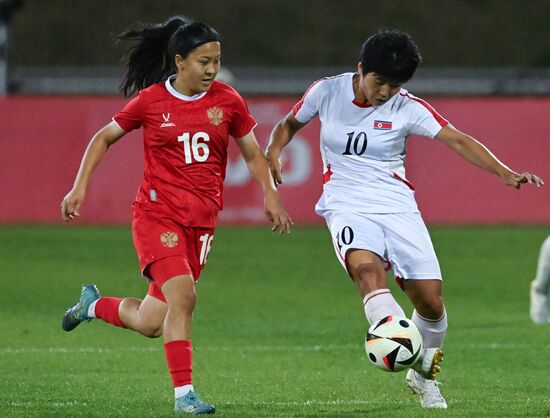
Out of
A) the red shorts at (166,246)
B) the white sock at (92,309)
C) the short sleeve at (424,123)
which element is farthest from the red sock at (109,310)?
the short sleeve at (424,123)

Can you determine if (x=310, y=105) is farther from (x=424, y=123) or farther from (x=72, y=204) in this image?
(x=72, y=204)

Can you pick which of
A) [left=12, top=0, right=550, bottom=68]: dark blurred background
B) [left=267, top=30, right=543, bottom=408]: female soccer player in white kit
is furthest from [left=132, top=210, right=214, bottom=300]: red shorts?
[left=12, top=0, right=550, bottom=68]: dark blurred background

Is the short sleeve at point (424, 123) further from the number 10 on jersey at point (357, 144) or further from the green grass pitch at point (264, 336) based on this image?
the green grass pitch at point (264, 336)

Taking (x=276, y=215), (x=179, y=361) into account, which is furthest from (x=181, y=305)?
(x=276, y=215)

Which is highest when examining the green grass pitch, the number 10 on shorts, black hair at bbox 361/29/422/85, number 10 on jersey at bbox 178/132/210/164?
black hair at bbox 361/29/422/85

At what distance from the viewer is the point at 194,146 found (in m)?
7.14

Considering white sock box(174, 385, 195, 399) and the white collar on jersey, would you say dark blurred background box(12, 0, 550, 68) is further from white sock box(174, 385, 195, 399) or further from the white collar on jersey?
white sock box(174, 385, 195, 399)

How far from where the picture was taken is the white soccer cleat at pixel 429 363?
7027 mm

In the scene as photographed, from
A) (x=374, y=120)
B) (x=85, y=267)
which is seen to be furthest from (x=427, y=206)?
(x=374, y=120)

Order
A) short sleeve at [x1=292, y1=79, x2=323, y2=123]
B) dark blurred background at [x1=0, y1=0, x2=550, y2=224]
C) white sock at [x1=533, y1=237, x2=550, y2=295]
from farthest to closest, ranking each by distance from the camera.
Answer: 1. dark blurred background at [x1=0, y1=0, x2=550, y2=224]
2. white sock at [x1=533, y1=237, x2=550, y2=295]
3. short sleeve at [x1=292, y1=79, x2=323, y2=123]

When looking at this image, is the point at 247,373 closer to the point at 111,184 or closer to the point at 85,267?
the point at 85,267

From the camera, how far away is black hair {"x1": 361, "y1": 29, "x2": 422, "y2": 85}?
6.93m

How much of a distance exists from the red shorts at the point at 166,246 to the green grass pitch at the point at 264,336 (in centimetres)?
74

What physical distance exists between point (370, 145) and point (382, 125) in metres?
0.13
